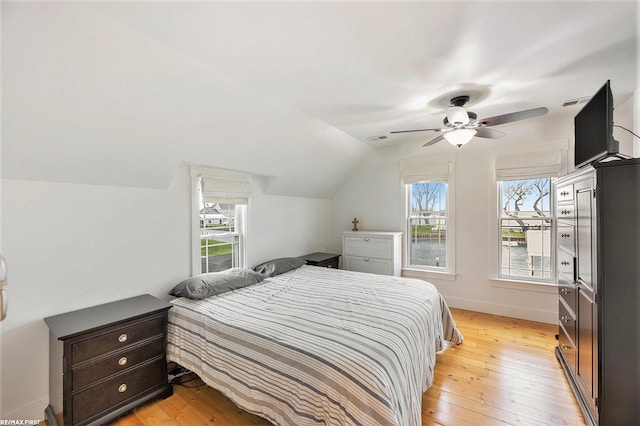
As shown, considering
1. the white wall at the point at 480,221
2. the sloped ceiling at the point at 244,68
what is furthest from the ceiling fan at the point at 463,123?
the white wall at the point at 480,221

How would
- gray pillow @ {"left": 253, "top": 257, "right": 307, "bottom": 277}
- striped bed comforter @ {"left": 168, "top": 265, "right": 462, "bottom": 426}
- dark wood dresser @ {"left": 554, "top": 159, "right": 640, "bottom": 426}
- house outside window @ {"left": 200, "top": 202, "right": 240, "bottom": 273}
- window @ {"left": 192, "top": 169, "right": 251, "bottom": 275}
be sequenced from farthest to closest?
gray pillow @ {"left": 253, "top": 257, "right": 307, "bottom": 277}, house outside window @ {"left": 200, "top": 202, "right": 240, "bottom": 273}, window @ {"left": 192, "top": 169, "right": 251, "bottom": 275}, dark wood dresser @ {"left": 554, "top": 159, "right": 640, "bottom": 426}, striped bed comforter @ {"left": 168, "top": 265, "right": 462, "bottom": 426}

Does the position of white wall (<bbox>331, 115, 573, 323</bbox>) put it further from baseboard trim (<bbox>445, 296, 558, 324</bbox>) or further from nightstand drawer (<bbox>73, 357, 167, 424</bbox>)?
nightstand drawer (<bbox>73, 357, 167, 424</bbox>)

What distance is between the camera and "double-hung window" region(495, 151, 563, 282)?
3.58 m

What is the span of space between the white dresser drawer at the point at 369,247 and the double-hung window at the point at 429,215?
48 centimetres

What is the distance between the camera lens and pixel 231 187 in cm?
339

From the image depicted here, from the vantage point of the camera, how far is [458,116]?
2477 millimetres

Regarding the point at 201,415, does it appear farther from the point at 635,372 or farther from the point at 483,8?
the point at 483,8

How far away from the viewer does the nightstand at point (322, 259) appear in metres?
4.20

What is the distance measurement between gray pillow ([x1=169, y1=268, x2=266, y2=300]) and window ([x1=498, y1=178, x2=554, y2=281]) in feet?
11.2

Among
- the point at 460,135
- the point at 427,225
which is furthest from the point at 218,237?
the point at 427,225

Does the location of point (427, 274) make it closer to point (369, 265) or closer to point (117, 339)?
point (369, 265)

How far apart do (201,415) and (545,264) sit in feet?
13.9

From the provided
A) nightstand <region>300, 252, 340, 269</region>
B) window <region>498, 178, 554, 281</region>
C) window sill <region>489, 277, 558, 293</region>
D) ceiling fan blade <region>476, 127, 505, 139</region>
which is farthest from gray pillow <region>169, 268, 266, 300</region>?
window <region>498, 178, 554, 281</region>

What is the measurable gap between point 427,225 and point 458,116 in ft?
7.53
